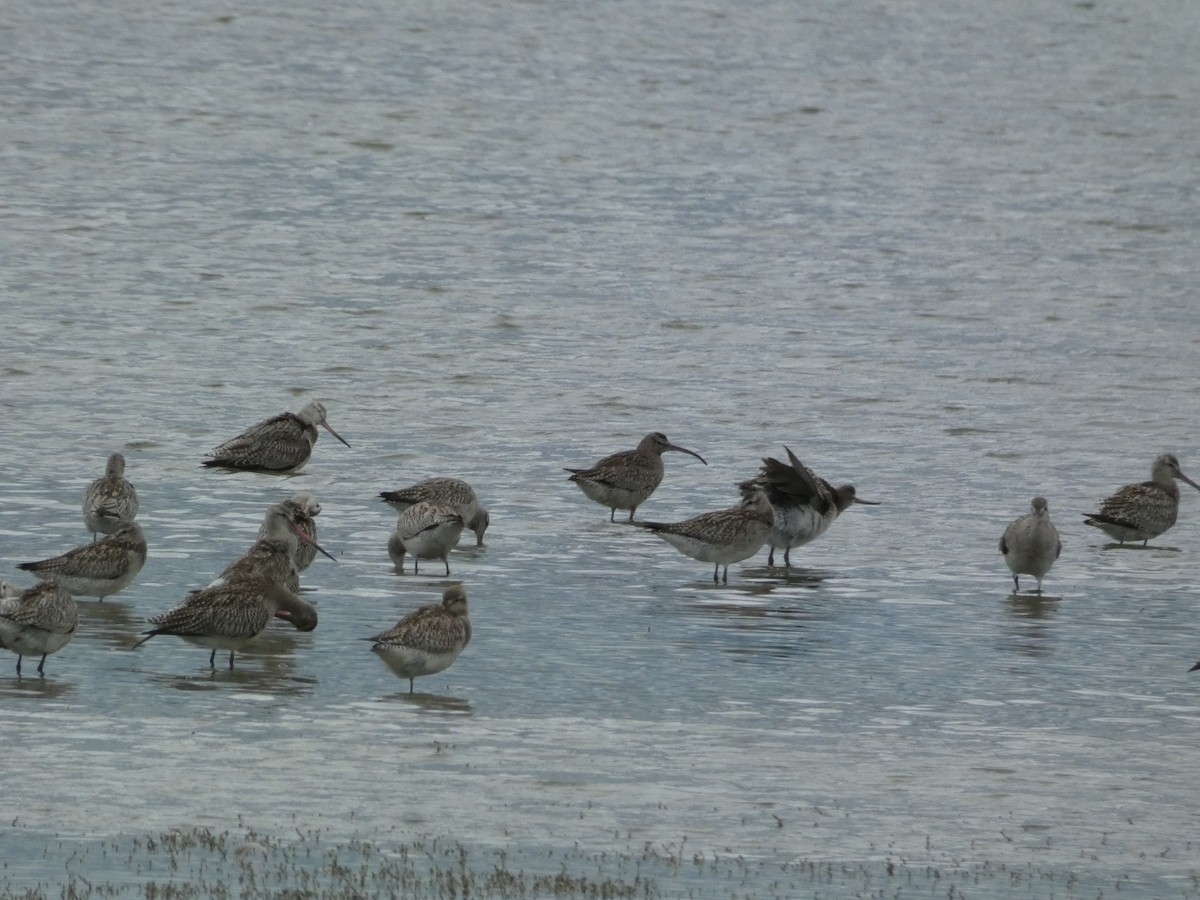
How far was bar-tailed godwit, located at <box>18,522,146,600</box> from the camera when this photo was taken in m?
14.7

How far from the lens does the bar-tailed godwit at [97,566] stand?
14672mm

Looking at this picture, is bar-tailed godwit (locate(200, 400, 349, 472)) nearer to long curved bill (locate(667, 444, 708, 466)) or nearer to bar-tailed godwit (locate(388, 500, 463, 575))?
long curved bill (locate(667, 444, 708, 466))

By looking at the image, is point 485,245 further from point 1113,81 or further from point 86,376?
point 1113,81

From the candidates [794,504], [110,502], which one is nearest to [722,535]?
[794,504]

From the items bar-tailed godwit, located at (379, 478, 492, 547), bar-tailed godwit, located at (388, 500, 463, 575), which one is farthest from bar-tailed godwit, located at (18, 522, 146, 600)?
bar-tailed godwit, located at (379, 478, 492, 547)

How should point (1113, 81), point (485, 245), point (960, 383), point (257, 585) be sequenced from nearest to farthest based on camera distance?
point (257, 585), point (960, 383), point (485, 245), point (1113, 81)

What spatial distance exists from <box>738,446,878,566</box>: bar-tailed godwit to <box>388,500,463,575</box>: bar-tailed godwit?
8.21 feet

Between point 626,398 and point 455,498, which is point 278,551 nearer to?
point 455,498

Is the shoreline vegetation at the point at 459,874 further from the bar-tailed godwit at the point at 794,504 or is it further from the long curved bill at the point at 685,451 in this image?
the long curved bill at the point at 685,451

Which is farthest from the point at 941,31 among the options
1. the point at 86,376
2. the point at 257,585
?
the point at 257,585

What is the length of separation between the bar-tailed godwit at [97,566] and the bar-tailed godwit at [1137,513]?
7833mm

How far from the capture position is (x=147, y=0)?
5456 cm

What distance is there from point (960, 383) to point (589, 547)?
9.63 meters

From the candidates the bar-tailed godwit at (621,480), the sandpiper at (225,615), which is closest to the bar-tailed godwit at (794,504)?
the bar-tailed godwit at (621,480)
